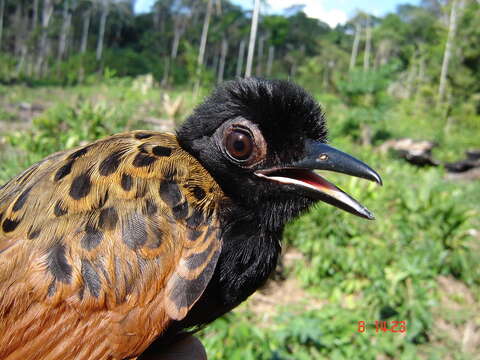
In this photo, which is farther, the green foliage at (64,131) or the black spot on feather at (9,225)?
the green foliage at (64,131)

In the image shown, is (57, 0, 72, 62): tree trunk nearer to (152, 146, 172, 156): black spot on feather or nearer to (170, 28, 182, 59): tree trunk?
(170, 28, 182, 59): tree trunk

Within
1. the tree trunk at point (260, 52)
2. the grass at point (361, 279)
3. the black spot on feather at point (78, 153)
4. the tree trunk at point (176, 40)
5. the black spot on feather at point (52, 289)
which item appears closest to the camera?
the black spot on feather at point (52, 289)

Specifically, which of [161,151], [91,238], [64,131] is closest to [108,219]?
[91,238]

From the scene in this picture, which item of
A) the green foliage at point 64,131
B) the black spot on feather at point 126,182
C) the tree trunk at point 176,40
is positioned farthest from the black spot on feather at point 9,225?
the tree trunk at point 176,40

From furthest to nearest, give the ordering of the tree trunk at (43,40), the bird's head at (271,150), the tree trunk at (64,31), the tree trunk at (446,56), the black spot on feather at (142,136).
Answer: the tree trunk at (64,31), the tree trunk at (43,40), the tree trunk at (446,56), the black spot on feather at (142,136), the bird's head at (271,150)

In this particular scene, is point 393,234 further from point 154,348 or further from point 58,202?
point 58,202

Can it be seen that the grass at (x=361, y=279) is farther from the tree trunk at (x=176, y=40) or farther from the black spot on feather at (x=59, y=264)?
the tree trunk at (x=176, y=40)

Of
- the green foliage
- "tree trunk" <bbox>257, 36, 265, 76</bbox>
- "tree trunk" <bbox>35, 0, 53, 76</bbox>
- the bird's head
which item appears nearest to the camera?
the bird's head
